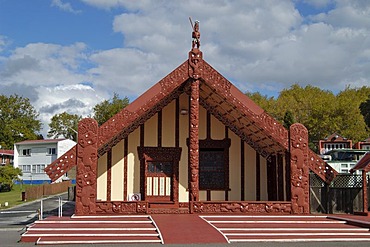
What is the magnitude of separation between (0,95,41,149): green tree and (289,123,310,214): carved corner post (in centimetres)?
5750

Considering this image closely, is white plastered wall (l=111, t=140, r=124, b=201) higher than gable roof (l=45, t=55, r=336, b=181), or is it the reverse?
gable roof (l=45, t=55, r=336, b=181)

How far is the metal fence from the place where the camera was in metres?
13.4

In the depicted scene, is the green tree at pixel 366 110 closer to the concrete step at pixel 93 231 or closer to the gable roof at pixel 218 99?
the gable roof at pixel 218 99

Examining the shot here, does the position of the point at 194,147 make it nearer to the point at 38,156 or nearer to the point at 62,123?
the point at 38,156

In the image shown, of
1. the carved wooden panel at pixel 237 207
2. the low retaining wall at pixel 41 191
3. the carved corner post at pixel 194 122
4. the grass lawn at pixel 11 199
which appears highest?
the carved corner post at pixel 194 122

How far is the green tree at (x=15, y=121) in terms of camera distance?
210 ft

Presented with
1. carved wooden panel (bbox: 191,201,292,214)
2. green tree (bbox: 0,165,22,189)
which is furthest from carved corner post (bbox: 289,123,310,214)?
green tree (bbox: 0,165,22,189)

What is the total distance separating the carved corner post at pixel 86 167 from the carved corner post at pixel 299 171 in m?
5.45

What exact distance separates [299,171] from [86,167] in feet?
19.3

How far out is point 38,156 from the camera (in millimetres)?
50500

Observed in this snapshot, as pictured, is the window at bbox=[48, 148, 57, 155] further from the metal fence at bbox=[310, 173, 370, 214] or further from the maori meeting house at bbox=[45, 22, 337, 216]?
the metal fence at bbox=[310, 173, 370, 214]

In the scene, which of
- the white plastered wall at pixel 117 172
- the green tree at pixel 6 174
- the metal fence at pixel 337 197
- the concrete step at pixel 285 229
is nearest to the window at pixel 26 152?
the green tree at pixel 6 174

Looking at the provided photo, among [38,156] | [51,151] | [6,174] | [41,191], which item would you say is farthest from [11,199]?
A: [38,156]

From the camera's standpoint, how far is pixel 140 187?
50.0ft
